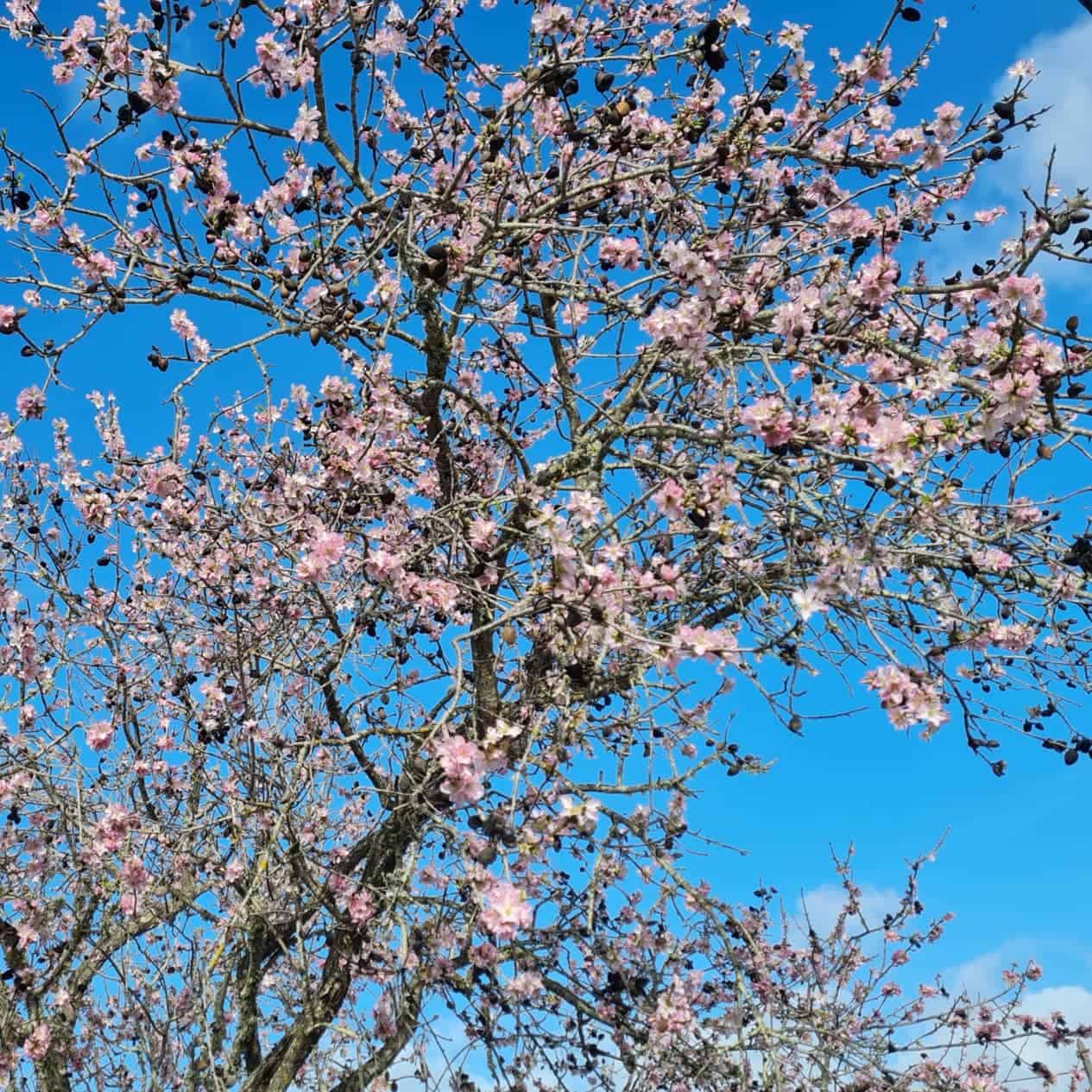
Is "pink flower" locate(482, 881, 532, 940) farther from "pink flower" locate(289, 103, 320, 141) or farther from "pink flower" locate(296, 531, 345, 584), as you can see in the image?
"pink flower" locate(289, 103, 320, 141)

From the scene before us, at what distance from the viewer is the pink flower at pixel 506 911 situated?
11.1 feet

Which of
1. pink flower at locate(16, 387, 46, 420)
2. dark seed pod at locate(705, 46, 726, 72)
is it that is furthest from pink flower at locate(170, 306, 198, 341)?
dark seed pod at locate(705, 46, 726, 72)

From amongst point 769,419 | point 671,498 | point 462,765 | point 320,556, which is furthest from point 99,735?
point 769,419

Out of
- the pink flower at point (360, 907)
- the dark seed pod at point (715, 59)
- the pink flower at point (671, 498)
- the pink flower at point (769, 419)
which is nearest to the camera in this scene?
the pink flower at point (769, 419)

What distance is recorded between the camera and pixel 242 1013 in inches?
208

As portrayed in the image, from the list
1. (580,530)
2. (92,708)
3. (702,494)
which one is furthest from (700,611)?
(92,708)

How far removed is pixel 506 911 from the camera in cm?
337

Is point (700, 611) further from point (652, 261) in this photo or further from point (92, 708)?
point (92, 708)

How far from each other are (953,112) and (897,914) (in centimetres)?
458

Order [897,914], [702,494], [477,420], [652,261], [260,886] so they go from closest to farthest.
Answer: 1. [702,494]
2. [652,261]
3. [260,886]
4. [477,420]
5. [897,914]

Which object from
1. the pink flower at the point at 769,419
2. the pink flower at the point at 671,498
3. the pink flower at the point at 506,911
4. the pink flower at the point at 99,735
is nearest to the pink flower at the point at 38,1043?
the pink flower at the point at 99,735

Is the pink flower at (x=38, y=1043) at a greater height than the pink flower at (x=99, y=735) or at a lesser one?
lesser

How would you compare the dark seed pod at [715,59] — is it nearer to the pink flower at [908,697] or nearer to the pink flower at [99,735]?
the pink flower at [908,697]

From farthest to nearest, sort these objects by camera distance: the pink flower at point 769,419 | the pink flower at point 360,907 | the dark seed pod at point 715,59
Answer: the pink flower at point 360,907, the dark seed pod at point 715,59, the pink flower at point 769,419
